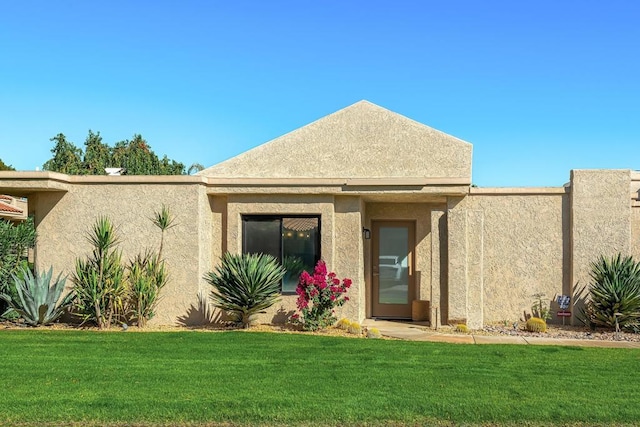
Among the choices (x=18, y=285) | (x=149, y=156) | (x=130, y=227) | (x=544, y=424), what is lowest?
(x=544, y=424)

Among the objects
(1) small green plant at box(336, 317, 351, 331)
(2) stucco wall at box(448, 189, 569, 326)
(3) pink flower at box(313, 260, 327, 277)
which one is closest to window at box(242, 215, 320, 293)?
(3) pink flower at box(313, 260, 327, 277)

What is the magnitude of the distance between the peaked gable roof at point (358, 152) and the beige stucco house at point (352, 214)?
0.02 metres

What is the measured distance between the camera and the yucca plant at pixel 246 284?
14.1m

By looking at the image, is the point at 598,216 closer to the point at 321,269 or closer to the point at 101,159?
the point at 321,269

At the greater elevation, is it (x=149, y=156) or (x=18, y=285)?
(x=149, y=156)

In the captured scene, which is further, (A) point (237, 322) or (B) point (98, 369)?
(A) point (237, 322)

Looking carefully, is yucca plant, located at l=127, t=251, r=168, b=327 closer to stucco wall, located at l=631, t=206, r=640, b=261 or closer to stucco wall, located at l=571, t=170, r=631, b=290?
stucco wall, located at l=571, t=170, r=631, b=290

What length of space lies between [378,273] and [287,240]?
2.89 m

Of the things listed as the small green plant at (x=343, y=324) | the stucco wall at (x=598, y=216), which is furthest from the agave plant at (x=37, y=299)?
the stucco wall at (x=598, y=216)

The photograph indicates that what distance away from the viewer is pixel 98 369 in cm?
982

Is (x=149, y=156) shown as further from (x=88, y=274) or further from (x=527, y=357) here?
(x=527, y=357)

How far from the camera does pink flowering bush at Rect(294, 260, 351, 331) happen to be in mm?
14227

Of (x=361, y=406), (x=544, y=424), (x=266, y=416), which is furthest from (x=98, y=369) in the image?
(x=544, y=424)

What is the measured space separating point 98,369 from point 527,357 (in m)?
6.52
